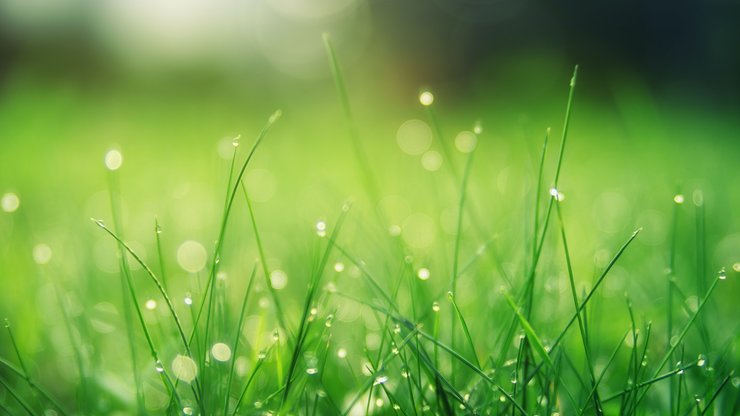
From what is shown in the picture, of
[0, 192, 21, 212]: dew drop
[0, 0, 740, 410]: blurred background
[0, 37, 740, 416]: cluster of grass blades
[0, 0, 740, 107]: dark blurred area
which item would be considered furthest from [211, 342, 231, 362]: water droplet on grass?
[0, 0, 740, 107]: dark blurred area

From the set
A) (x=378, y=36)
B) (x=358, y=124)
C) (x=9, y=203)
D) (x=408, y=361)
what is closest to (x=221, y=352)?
(x=408, y=361)

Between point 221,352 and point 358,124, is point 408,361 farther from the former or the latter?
point 358,124

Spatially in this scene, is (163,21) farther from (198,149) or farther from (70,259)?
(70,259)

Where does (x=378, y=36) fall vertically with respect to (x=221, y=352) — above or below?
above

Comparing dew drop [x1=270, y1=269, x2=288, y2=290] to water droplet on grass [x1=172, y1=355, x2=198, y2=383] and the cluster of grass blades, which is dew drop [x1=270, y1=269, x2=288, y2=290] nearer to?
the cluster of grass blades

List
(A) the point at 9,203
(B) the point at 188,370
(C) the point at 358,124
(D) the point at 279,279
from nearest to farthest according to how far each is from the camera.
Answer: (B) the point at 188,370 → (D) the point at 279,279 → (A) the point at 9,203 → (C) the point at 358,124

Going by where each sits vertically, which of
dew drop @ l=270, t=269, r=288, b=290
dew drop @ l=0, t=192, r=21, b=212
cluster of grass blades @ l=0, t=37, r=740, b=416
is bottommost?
cluster of grass blades @ l=0, t=37, r=740, b=416
